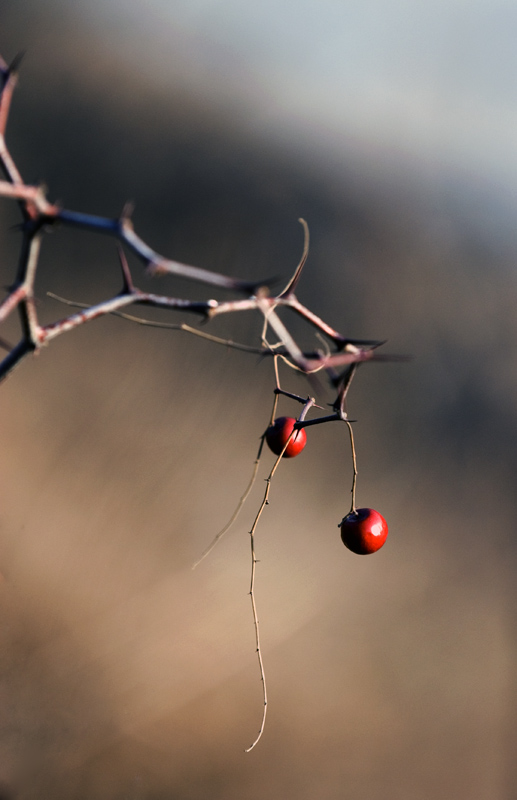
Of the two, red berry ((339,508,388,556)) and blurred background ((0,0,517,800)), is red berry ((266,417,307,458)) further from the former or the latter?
blurred background ((0,0,517,800))

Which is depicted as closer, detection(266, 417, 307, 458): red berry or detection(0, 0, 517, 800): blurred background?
detection(266, 417, 307, 458): red berry

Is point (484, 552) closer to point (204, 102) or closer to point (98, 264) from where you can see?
point (98, 264)

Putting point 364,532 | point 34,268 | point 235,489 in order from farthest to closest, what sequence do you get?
point 235,489 < point 364,532 < point 34,268

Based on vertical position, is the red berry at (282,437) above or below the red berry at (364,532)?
above

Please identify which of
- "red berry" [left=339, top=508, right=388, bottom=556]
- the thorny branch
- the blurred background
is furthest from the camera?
the blurred background

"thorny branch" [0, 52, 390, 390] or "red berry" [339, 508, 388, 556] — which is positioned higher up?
"thorny branch" [0, 52, 390, 390]

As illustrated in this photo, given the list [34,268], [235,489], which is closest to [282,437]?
[34,268]

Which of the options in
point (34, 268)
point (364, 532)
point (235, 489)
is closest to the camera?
point (34, 268)

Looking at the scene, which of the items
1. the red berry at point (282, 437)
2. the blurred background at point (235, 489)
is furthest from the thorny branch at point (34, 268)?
the blurred background at point (235, 489)

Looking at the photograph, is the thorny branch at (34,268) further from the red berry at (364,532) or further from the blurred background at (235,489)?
the blurred background at (235,489)

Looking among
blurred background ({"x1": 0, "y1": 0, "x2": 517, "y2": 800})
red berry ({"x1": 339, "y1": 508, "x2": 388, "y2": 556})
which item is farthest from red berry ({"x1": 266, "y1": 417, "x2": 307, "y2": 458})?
blurred background ({"x1": 0, "y1": 0, "x2": 517, "y2": 800})

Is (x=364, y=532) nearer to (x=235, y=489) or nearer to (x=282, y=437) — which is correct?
(x=282, y=437)

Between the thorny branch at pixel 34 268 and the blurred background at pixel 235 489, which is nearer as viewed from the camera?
the thorny branch at pixel 34 268
